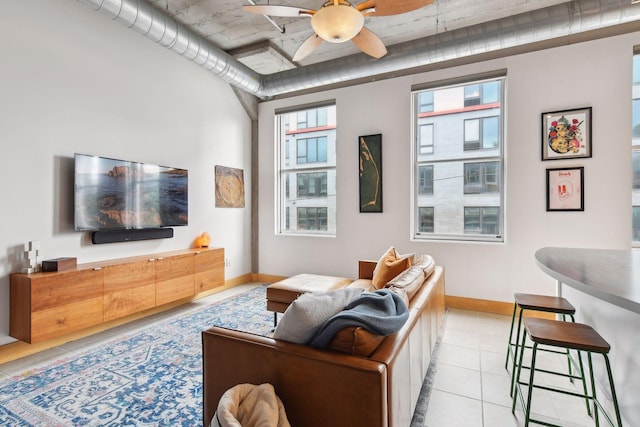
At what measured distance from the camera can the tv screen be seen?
3.16 m

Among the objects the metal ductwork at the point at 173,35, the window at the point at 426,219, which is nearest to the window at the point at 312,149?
the metal ductwork at the point at 173,35

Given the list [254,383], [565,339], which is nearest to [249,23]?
[254,383]

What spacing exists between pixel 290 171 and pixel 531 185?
358 cm

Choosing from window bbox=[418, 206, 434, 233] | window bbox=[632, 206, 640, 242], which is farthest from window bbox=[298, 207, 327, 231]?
window bbox=[632, 206, 640, 242]

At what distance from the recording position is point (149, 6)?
124 inches

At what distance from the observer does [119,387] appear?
229 centimetres

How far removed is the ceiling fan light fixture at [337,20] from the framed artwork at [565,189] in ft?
9.92

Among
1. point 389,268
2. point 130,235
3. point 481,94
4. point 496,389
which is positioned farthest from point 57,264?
point 481,94

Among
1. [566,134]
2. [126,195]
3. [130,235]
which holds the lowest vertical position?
[130,235]

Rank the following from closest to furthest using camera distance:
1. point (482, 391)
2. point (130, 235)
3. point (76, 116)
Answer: point (482, 391) < point (76, 116) < point (130, 235)

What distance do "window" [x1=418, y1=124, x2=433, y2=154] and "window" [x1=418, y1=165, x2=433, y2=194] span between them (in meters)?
0.24

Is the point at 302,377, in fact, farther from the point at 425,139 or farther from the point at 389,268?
the point at 425,139

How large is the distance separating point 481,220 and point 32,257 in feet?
16.2

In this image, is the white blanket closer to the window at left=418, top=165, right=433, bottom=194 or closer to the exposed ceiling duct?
the exposed ceiling duct
